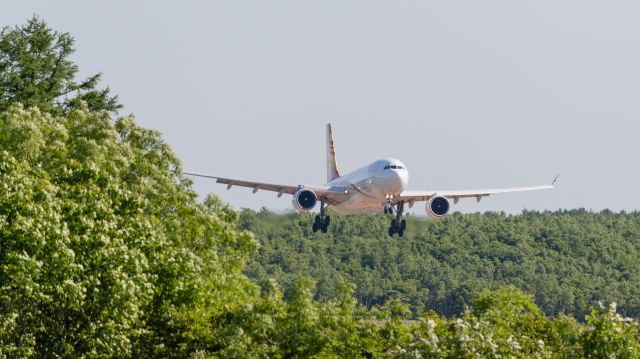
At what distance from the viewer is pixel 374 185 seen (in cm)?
7206

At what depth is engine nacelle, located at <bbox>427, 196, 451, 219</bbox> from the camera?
7906cm

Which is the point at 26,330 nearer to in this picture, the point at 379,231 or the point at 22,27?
the point at 22,27

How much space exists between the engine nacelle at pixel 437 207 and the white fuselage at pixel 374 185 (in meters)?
4.59

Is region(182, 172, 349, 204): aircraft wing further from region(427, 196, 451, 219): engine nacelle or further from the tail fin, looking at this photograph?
the tail fin

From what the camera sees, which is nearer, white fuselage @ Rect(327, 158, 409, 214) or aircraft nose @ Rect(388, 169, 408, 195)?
aircraft nose @ Rect(388, 169, 408, 195)

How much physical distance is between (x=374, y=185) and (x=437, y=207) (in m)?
8.47

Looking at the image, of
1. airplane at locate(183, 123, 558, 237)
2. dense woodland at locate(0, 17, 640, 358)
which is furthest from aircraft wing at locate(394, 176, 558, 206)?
dense woodland at locate(0, 17, 640, 358)

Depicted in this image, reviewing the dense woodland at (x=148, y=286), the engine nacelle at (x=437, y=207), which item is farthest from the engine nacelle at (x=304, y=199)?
the dense woodland at (x=148, y=286)

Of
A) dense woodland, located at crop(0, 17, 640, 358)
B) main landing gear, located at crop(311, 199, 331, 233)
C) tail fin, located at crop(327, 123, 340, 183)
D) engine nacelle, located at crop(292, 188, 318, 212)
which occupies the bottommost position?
dense woodland, located at crop(0, 17, 640, 358)

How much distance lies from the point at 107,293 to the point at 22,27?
122 feet

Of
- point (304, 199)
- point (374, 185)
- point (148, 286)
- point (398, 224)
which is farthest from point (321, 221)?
point (148, 286)

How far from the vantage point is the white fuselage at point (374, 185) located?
7131 cm

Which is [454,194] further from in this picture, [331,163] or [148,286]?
[148,286]

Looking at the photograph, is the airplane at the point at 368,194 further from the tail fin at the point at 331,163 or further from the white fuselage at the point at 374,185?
the tail fin at the point at 331,163
